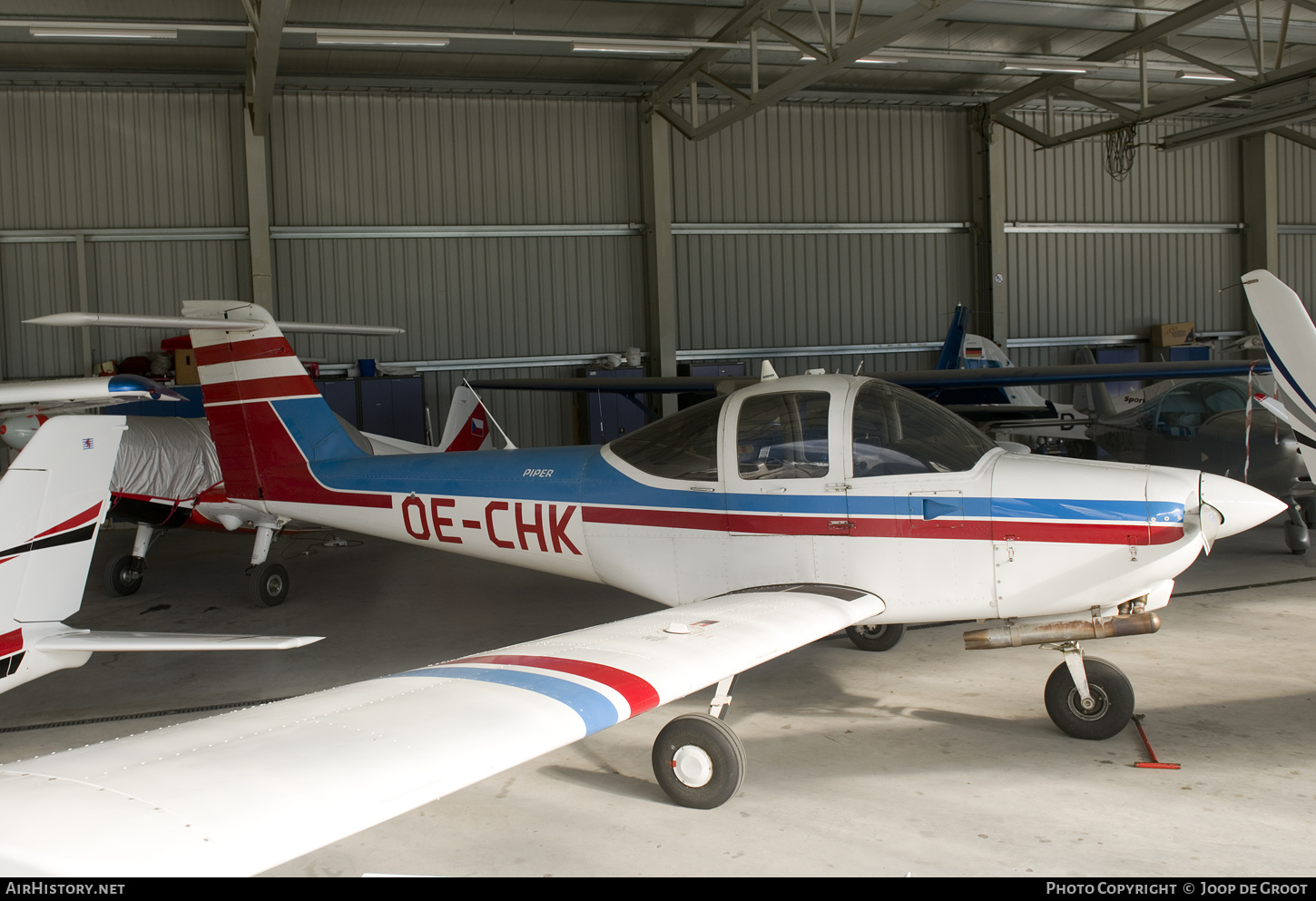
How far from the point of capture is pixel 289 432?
6.10m

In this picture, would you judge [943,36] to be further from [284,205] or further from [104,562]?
[104,562]

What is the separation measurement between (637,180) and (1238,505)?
11589 mm

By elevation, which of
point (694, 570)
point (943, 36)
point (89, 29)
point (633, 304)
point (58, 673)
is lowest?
point (58, 673)

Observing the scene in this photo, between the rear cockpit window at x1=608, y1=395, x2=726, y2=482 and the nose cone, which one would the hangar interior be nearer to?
the rear cockpit window at x1=608, y1=395, x2=726, y2=482

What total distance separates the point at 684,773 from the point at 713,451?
1.61 metres

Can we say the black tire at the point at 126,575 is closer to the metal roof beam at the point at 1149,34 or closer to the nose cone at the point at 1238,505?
the nose cone at the point at 1238,505

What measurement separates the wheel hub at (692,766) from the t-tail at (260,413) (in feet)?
11.1

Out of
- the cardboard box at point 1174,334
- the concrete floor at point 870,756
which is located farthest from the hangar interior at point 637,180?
the concrete floor at point 870,756

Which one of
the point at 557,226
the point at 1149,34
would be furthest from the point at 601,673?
the point at 1149,34

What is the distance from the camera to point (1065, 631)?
3.94 metres

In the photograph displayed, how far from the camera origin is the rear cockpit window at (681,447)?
4.62 m

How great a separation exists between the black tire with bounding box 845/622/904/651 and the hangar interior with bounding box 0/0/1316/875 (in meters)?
3.06

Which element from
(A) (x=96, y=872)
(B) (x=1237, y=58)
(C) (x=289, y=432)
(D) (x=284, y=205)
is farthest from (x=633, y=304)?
(A) (x=96, y=872)

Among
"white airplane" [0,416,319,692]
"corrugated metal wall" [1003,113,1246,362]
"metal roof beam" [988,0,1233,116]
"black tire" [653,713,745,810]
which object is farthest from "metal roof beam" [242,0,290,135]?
"corrugated metal wall" [1003,113,1246,362]
